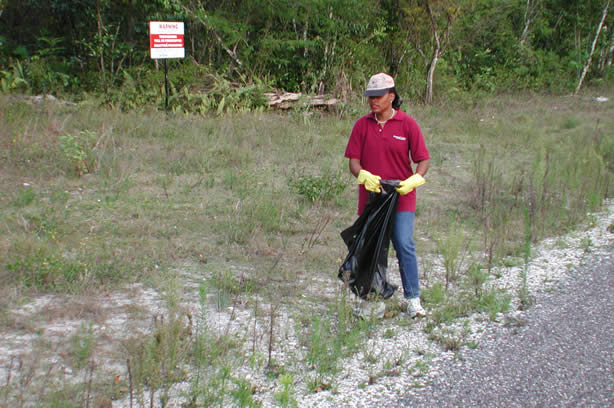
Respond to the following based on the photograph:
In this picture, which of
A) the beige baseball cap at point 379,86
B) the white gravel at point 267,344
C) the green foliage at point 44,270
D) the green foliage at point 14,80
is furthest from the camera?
the green foliage at point 14,80

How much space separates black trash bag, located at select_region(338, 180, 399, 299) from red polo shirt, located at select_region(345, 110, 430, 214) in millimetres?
141

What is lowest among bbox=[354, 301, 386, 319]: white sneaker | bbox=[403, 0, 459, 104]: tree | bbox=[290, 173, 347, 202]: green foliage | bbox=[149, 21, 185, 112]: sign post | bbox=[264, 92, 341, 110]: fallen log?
bbox=[354, 301, 386, 319]: white sneaker

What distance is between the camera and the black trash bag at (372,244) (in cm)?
493

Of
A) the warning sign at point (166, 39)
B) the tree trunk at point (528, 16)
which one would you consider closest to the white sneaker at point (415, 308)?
the warning sign at point (166, 39)

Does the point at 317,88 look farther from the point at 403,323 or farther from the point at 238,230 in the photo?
the point at 403,323

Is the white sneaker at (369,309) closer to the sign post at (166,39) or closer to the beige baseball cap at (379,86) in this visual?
the beige baseball cap at (379,86)

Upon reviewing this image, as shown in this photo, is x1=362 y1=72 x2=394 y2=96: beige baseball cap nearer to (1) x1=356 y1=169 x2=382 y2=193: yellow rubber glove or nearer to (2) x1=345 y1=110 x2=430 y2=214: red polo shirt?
(2) x1=345 y1=110 x2=430 y2=214: red polo shirt

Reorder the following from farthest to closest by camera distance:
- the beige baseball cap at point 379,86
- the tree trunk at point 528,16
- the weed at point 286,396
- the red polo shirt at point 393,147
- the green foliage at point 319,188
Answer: the tree trunk at point 528,16 → the green foliage at point 319,188 → the red polo shirt at point 393,147 → the beige baseball cap at point 379,86 → the weed at point 286,396

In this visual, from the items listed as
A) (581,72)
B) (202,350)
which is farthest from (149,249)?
(581,72)

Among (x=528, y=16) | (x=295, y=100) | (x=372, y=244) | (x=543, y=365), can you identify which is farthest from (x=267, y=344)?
(x=528, y=16)

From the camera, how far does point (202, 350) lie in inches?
166

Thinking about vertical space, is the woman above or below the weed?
above

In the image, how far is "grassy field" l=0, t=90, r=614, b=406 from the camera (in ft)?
14.3

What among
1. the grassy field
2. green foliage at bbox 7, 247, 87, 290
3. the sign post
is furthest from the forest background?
green foliage at bbox 7, 247, 87, 290
